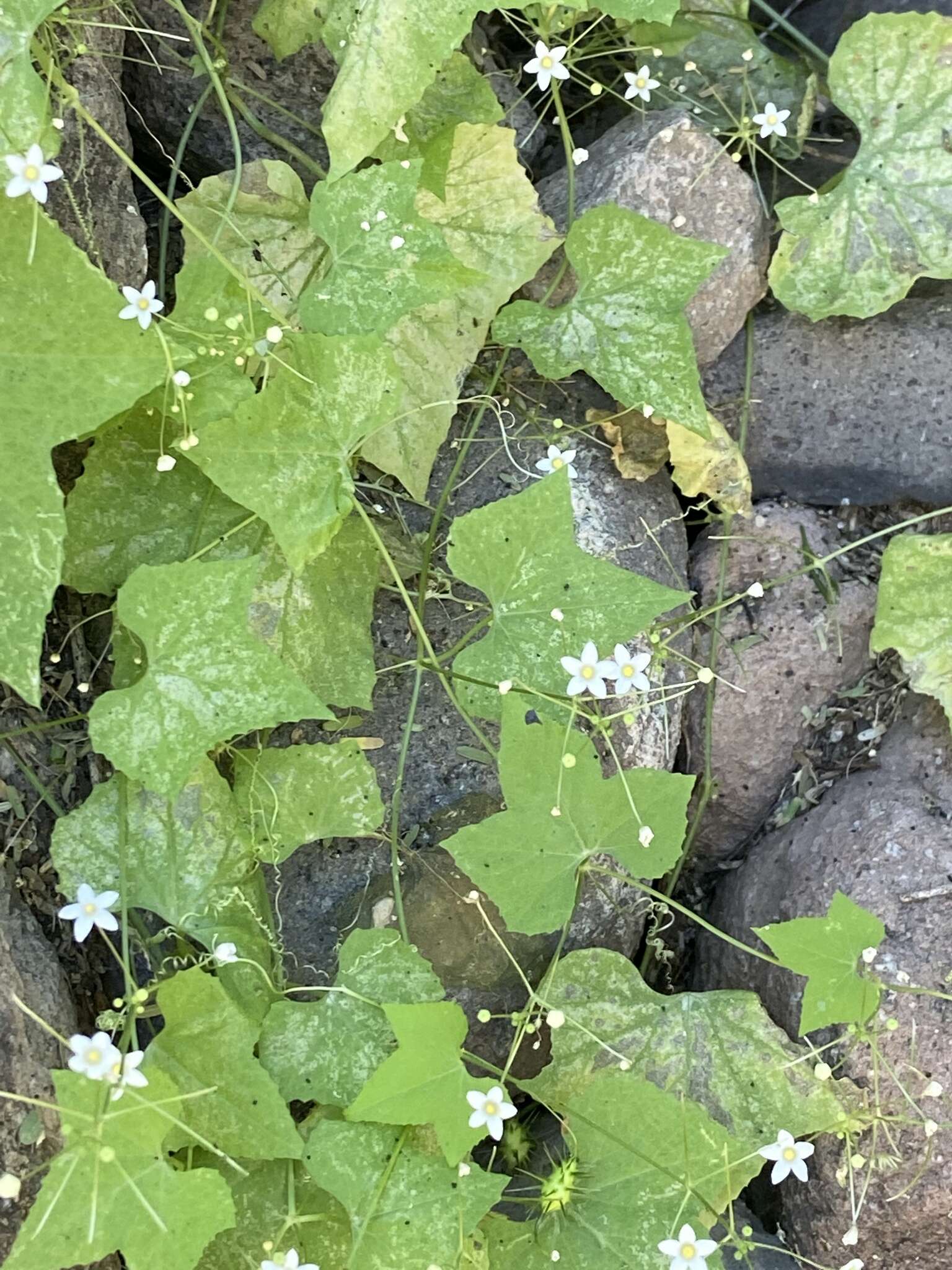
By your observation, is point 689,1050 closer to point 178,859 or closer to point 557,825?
point 557,825

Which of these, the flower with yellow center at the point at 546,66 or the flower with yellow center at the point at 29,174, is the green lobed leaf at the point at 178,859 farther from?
the flower with yellow center at the point at 546,66

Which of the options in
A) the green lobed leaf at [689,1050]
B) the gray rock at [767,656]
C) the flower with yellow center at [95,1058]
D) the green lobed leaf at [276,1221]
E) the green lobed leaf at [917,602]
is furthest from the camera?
the gray rock at [767,656]

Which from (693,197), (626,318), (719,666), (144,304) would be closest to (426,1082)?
(719,666)

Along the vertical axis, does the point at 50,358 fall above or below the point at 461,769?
above

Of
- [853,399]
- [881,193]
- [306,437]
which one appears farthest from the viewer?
[853,399]

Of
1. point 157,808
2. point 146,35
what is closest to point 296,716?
point 157,808

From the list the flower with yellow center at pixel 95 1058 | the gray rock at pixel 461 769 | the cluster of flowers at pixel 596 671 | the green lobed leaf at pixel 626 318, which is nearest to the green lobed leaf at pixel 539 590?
the cluster of flowers at pixel 596 671
